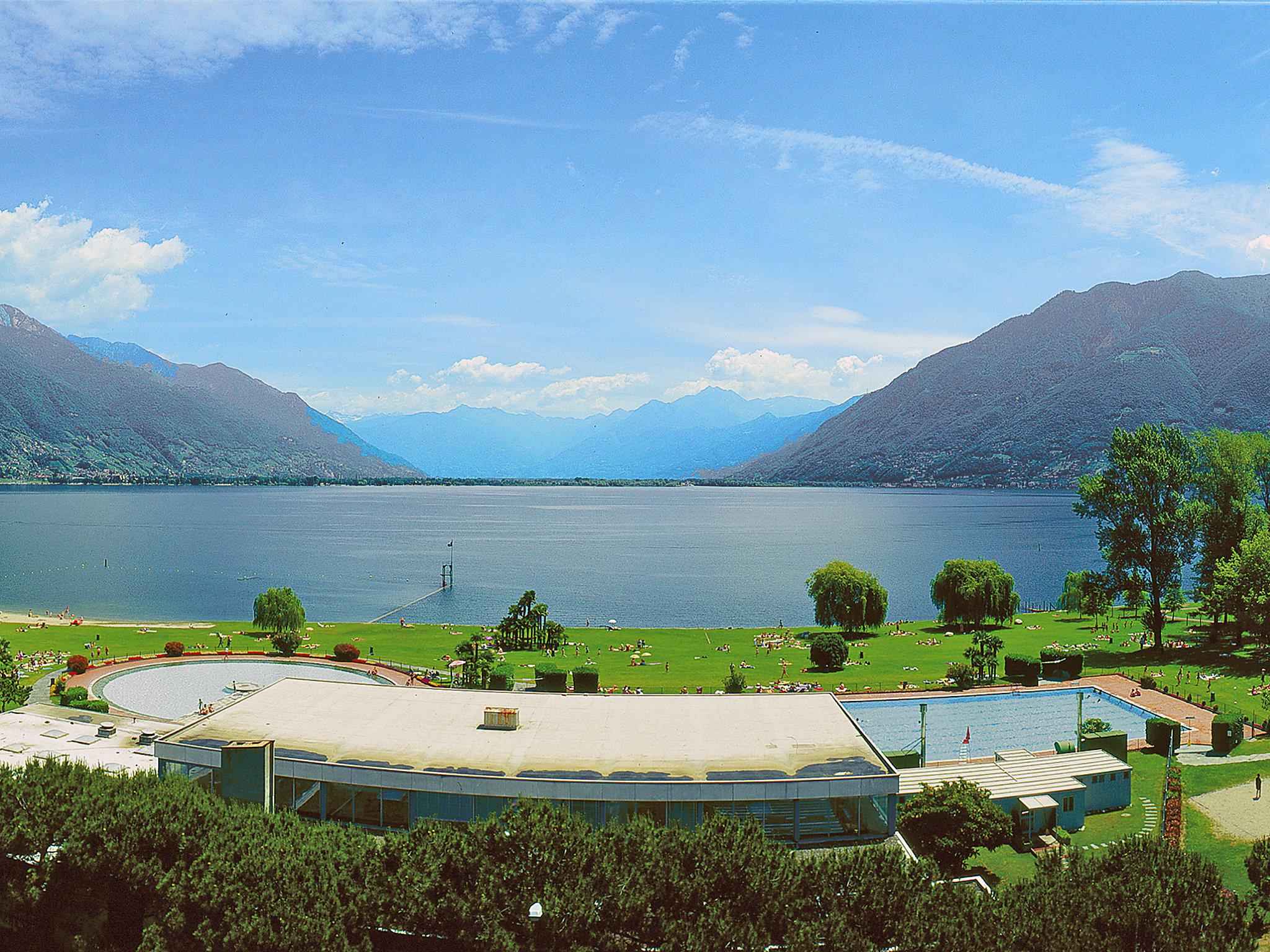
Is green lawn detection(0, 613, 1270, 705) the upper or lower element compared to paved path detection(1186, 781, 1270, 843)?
lower

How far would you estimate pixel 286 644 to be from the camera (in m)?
58.8

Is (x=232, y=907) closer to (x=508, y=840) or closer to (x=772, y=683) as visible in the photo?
(x=508, y=840)

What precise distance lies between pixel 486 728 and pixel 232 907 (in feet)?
33.1

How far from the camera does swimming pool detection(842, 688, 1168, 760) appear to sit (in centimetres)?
3638

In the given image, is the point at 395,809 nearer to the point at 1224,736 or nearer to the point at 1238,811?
the point at 1238,811

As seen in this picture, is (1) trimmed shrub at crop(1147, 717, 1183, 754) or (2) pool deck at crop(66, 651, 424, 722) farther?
(2) pool deck at crop(66, 651, 424, 722)

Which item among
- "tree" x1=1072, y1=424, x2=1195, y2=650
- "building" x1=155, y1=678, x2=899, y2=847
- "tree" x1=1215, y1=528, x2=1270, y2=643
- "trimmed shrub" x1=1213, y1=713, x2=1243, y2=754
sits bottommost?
"trimmed shrub" x1=1213, y1=713, x2=1243, y2=754

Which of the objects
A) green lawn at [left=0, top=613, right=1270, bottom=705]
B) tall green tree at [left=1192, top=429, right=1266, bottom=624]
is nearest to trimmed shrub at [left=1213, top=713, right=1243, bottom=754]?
green lawn at [left=0, top=613, right=1270, bottom=705]

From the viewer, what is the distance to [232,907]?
649 inches

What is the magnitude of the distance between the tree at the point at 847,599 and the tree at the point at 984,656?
9946 millimetres

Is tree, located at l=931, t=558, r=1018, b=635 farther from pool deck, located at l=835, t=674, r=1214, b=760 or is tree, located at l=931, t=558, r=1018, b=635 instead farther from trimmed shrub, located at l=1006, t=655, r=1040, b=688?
trimmed shrub, located at l=1006, t=655, r=1040, b=688

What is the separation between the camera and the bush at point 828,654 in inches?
2135

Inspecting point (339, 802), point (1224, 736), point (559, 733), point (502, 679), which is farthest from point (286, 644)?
point (1224, 736)

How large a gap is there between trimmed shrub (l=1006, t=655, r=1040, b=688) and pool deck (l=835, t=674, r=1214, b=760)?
0.80 meters
